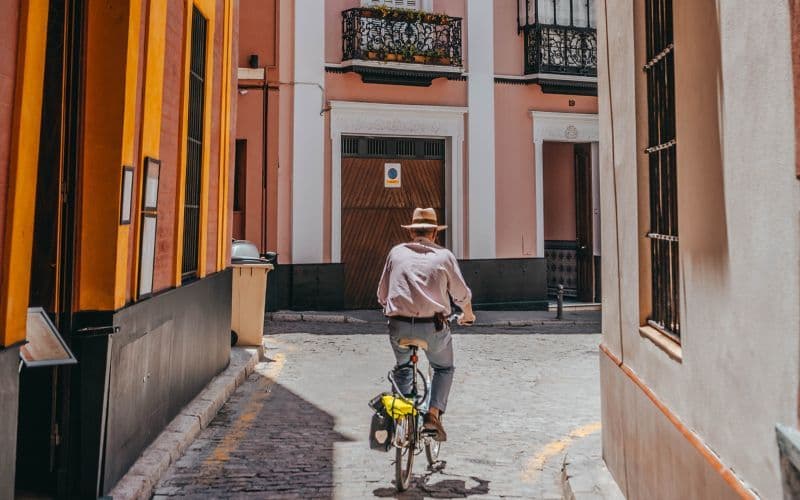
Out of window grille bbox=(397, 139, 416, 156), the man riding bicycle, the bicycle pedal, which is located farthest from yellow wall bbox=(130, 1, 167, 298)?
window grille bbox=(397, 139, 416, 156)

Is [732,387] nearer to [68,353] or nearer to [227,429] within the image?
[68,353]

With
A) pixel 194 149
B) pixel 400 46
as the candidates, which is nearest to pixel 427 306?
pixel 194 149

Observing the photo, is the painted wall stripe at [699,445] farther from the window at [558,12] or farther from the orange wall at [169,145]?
the window at [558,12]

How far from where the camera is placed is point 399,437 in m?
5.01

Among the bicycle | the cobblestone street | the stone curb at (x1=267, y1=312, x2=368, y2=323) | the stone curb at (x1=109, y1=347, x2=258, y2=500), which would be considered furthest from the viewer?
the stone curb at (x1=267, y1=312, x2=368, y2=323)

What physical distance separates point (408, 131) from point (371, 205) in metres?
1.88

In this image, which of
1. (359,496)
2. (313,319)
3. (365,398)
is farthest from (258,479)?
(313,319)

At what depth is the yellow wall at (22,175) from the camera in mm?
3408

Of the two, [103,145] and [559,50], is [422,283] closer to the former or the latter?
[103,145]

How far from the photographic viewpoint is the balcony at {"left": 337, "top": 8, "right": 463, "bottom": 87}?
16250mm

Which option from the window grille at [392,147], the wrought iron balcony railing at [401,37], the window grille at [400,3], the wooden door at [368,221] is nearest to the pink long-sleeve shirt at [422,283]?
the wooden door at [368,221]

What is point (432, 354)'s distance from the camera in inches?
218

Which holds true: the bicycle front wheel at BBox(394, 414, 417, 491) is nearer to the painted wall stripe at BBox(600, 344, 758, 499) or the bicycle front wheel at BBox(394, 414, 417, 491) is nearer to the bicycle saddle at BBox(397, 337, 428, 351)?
the bicycle saddle at BBox(397, 337, 428, 351)

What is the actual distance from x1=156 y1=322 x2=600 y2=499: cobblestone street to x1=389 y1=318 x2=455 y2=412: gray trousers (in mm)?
643
